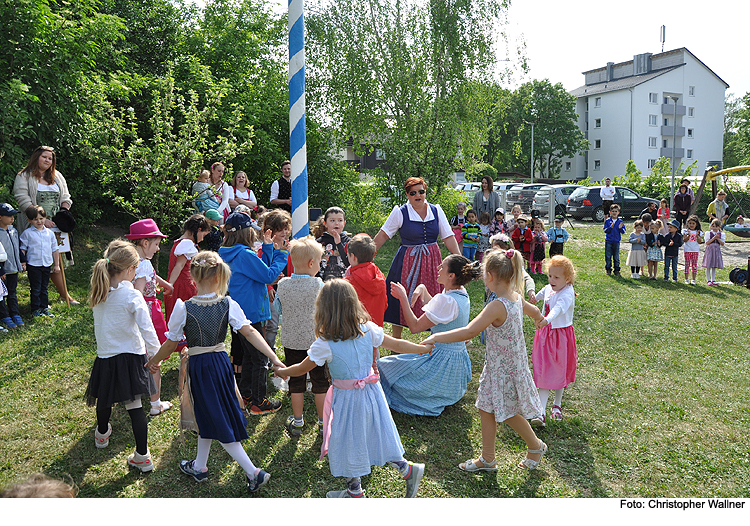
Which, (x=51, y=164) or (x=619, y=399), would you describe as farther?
(x=51, y=164)

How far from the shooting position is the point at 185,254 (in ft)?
17.8

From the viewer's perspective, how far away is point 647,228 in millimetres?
12906

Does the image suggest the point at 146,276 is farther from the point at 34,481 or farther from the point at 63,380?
the point at 34,481

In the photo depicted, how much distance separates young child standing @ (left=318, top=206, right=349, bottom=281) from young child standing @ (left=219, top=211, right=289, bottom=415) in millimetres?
727

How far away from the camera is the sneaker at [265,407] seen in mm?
5043

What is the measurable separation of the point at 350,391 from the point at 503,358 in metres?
1.23

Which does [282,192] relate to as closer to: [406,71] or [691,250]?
[406,71]

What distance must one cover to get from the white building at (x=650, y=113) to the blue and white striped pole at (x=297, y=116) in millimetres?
54739

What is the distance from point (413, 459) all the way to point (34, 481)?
9.24 ft

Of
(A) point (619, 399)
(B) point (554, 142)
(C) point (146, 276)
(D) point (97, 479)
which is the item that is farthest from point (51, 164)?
(B) point (554, 142)

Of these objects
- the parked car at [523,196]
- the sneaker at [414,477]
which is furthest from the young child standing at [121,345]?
the parked car at [523,196]

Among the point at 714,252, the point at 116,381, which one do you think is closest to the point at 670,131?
the point at 714,252

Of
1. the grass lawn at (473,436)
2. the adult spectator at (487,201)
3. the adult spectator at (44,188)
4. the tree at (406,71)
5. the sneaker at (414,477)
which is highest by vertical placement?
the tree at (406,71)

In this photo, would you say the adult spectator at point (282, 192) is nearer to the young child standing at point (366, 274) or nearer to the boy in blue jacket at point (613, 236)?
the young child standing at point (366, 274)
